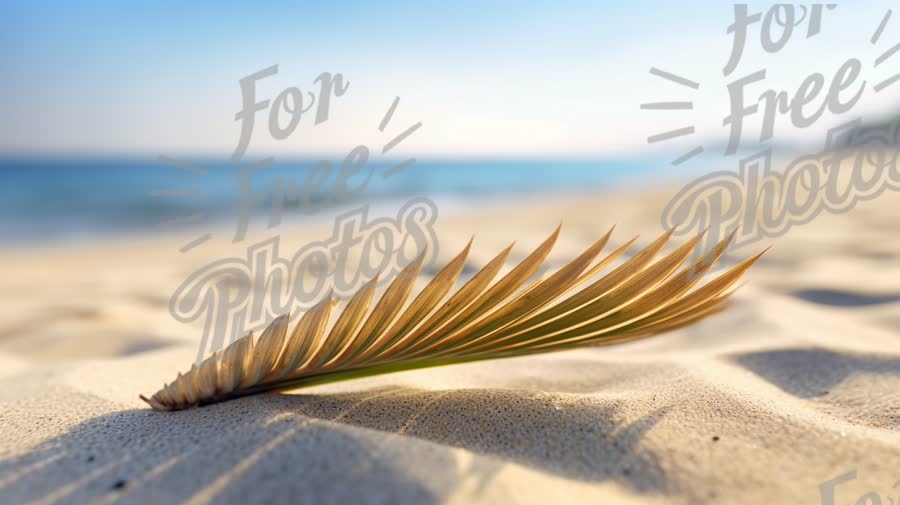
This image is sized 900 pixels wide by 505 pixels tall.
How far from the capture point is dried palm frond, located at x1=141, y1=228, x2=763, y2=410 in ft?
3.86

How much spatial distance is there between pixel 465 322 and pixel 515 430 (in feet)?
0.78

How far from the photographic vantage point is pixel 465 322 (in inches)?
48.6

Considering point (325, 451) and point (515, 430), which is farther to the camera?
point (515, 430)

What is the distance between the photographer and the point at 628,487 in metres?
0.98

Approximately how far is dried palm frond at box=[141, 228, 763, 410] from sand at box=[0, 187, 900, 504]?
9 cm

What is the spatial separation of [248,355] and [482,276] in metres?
0.51

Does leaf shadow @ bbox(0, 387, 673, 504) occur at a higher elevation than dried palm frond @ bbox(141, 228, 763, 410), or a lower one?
lower

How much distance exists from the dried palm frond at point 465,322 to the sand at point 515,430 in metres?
0.09

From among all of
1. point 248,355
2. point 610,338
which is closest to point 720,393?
point 610,338

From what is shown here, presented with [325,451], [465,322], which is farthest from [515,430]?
[325,451]

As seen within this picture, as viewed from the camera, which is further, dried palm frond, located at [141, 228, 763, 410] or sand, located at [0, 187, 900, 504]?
dried palm frond, located at [141, 228, 763, 410]

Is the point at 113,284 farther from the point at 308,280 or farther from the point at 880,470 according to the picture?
the point at 880,470

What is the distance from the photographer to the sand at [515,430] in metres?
0.96

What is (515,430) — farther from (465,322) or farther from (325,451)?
(325,451)
